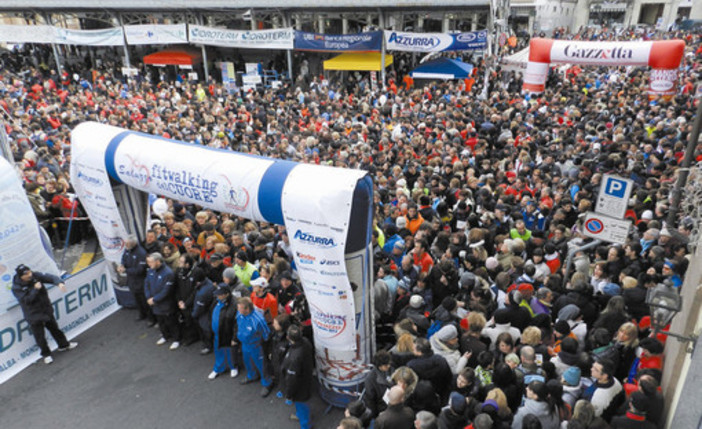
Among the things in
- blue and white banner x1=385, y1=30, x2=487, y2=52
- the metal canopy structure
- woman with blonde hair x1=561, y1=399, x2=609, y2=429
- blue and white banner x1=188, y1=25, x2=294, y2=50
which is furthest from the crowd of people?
blue and white banner x1=188, y1=25, x2=294, y2=50

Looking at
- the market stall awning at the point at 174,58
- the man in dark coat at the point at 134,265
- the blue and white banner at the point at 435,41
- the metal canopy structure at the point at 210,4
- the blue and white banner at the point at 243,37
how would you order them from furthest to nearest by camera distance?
the market stall awning at the point at 174,58 → the blue and white banner at the point at 243,37 → the metal canopy structure at the point at 210,4 → the blue and white banner at the point at 435,41 → the man in dark coat at the point at 134,265

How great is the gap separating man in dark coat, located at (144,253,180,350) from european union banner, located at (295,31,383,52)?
1565cm

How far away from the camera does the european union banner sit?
19.9 metres

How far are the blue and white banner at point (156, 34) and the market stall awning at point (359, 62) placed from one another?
722 cm

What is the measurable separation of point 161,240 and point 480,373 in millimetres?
5606

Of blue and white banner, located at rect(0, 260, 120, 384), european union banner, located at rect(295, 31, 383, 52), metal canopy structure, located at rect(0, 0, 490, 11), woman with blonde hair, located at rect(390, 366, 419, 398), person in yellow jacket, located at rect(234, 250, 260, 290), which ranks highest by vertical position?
metal canopy structure, located at rect(0, 0, 490, 11)

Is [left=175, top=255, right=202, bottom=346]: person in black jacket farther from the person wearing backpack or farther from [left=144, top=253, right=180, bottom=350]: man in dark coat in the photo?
the person wearing backpack

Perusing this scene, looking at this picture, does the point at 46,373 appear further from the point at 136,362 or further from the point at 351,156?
the point at 351,156

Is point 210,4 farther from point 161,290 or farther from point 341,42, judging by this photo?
point 161,290

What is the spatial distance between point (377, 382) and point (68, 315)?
512cm

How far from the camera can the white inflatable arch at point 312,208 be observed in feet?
16.6

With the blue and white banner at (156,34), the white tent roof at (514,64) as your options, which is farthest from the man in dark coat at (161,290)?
the blue and white banner at (156,34)

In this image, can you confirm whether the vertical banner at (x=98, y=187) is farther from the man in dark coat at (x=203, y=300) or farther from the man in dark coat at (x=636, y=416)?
the man in dark coat at (x=636, y=416)

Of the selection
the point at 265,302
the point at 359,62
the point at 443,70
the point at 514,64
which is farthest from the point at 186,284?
the point at 443,70
